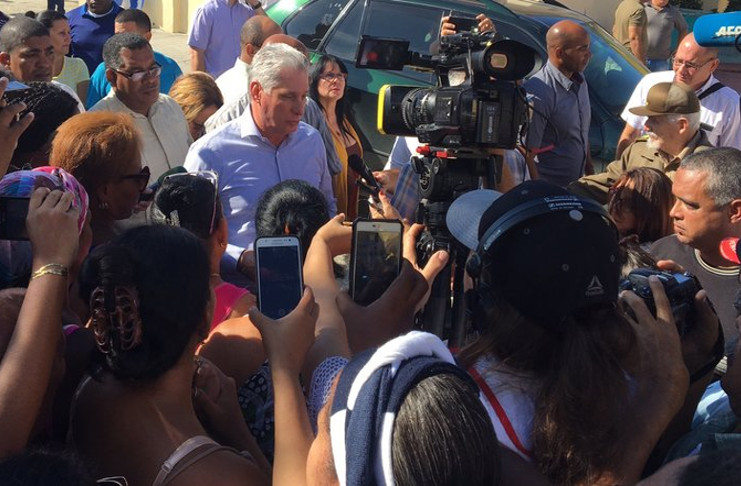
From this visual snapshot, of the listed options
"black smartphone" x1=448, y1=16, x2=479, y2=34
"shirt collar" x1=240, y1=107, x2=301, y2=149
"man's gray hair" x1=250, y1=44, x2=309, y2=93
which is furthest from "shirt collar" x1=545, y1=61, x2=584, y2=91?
"shirt collar" x1=240, y1=107, x2=301, y2=149

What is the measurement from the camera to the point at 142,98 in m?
4.59

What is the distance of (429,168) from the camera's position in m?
3.27

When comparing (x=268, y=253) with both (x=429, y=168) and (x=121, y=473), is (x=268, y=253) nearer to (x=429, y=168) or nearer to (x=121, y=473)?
(x=121, y=473)

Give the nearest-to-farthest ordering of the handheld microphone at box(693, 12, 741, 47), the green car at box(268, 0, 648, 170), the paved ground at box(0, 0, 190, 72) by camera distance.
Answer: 1. the handheld microphone at box(693, 12, 741, 47)
2. the green car at box(268, 0, 648, 170)
3. the paved ground at box(0, 0, 190, 72)

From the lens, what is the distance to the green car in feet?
21.6

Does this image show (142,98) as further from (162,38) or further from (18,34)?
(162,38)

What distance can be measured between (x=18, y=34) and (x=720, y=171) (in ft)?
12.7

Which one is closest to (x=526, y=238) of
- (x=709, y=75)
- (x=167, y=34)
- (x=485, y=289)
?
(x=485, y=289)

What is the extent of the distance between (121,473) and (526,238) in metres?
0.99

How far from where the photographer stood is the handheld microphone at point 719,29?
2369mm

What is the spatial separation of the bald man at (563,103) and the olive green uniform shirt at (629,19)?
460 centimetres

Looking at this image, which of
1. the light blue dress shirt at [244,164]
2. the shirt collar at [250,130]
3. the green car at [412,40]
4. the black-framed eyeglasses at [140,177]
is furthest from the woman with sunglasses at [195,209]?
the green car at [412,40]

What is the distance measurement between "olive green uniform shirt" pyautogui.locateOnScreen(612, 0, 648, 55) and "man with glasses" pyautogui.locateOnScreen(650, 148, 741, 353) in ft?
23.1

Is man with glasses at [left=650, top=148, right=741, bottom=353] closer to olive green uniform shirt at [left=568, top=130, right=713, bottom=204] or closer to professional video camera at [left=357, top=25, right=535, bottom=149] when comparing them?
professional video camera at [left=357, top=25, right=535, bottom=149]
